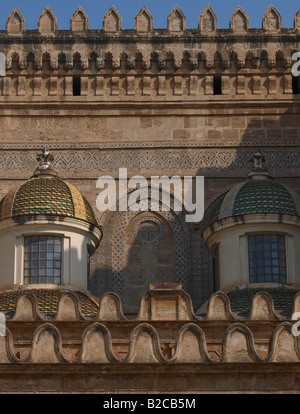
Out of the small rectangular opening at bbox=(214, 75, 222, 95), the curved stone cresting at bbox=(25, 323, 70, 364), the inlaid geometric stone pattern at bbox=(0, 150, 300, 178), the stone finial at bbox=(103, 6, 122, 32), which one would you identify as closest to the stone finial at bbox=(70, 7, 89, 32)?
the stone finial at bbox=(103, 6, 122, 32)

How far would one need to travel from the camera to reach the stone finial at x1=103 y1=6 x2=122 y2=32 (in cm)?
2384

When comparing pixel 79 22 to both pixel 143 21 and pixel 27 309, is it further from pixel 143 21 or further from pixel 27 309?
pixel 27 309

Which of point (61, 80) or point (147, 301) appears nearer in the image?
point (147, 301)

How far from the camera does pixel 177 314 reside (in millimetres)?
18984

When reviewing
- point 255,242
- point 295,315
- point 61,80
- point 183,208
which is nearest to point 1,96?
point 61,80

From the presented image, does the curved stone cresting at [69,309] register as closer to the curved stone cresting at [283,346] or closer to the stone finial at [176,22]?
the curved stone cresting at [283,346]

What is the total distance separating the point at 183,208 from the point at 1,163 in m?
2.85

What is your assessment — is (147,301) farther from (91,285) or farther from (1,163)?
(1,163)

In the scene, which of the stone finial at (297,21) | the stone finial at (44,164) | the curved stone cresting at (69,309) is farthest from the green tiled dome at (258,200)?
the stone finial at (297,21)

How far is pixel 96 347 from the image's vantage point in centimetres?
1748

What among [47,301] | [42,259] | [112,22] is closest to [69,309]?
[47,301]
